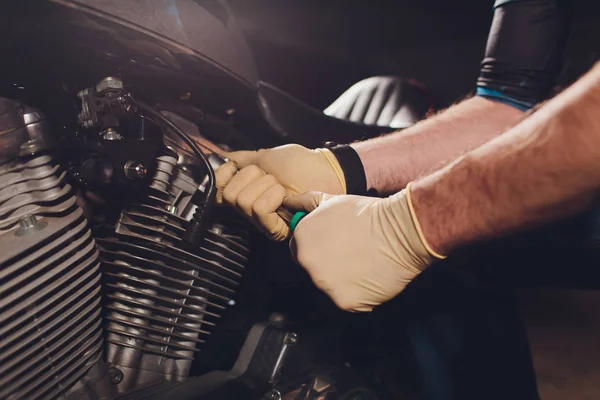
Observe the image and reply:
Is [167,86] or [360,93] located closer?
[167,86]

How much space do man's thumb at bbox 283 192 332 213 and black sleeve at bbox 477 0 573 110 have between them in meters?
0.53

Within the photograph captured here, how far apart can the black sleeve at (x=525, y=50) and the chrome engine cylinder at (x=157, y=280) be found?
64cm

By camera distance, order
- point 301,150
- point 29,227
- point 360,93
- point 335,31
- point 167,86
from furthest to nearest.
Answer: point 335,31 → point 360,93 → point 301,150 → point 167,86 → point 29,227

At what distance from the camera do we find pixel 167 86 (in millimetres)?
621

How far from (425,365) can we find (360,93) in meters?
0.77

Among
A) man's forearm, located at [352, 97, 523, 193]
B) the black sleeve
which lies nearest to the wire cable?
man's forearm, located at [352, 97, 523, 193]

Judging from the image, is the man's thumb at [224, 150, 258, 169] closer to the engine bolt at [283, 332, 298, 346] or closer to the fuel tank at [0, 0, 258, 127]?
the fuel tank at [0, 0, 258, 127]

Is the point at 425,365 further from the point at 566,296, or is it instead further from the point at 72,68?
the point at 566,296

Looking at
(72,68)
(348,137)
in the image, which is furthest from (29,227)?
(348,137)

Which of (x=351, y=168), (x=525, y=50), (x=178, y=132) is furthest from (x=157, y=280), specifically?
(x=525, y=50)

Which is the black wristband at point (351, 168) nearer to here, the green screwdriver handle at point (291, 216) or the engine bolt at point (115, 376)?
the green screwdriver handle at point (291, 216)

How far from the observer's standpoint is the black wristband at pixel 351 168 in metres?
0.81

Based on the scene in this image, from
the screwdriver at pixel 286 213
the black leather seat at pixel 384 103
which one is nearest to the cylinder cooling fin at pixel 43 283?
the screwdriver at pixel 286 213

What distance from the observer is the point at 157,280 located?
24.9 inches
